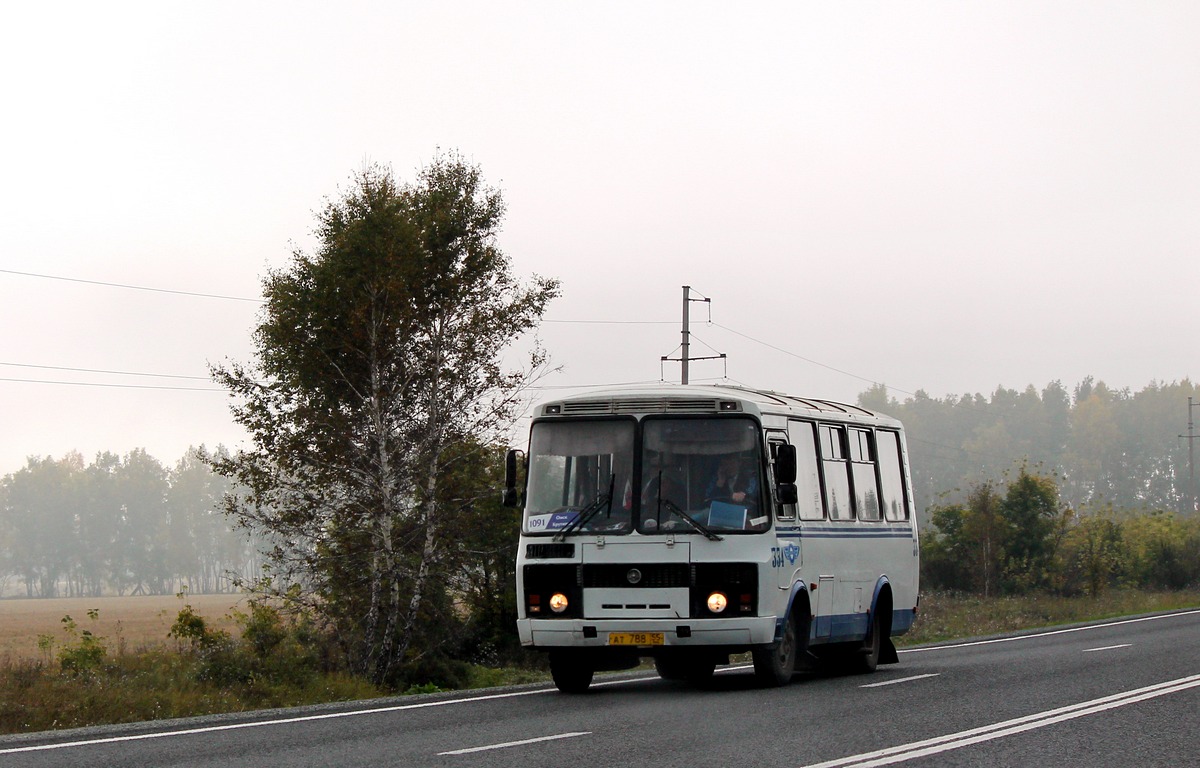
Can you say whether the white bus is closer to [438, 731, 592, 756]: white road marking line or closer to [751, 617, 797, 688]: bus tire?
[751, 617, 797, 688]: bus tire

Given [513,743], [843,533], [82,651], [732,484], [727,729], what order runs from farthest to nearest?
[82,651]
[843,533]
[732,484]
[727,729]
[513,743]

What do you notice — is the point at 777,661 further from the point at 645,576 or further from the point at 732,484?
the point at 732,484

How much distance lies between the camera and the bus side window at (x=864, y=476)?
18625 mm

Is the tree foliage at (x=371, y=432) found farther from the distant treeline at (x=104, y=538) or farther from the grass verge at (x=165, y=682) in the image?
the distant treeline at (x=104, y=538)

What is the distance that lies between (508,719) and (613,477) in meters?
3.36

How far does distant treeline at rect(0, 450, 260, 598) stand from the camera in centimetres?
18425

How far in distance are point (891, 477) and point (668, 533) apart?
233 inches

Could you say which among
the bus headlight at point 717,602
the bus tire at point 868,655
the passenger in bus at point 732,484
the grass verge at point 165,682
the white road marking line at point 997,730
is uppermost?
the passenger in bus at point 732,484

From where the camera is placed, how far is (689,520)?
15195mm

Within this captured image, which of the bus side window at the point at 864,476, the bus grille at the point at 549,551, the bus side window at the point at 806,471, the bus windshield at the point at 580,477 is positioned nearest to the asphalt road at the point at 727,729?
the bus grille at the point at 549,551

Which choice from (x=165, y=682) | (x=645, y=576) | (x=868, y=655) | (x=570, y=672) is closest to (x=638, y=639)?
(x=645, y=576)

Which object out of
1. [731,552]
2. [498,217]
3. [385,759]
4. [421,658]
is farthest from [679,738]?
[498,217]

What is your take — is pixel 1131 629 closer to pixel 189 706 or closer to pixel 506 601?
pixel 506 601

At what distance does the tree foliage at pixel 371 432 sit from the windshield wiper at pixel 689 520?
13083 millimetres
